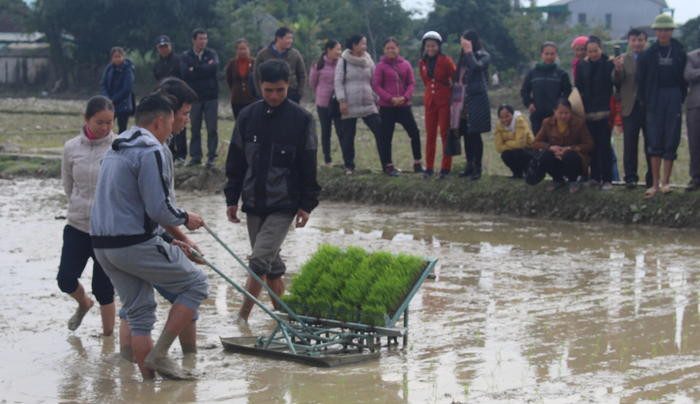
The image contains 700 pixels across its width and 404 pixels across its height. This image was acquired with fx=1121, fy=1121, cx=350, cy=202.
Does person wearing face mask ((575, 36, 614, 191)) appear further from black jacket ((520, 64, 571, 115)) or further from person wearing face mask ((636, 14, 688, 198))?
A: person wearing face mask ((636, 14, 688, 198))

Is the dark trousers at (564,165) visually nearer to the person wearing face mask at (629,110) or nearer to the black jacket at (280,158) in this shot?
the person wearing face mask at (629,110)

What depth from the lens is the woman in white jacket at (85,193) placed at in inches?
293

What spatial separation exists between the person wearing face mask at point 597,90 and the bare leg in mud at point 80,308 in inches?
282

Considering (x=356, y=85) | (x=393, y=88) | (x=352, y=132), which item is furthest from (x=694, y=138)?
(x=352, y=132)

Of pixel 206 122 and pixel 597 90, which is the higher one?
pixel 597 90

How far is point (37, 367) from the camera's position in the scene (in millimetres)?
6824

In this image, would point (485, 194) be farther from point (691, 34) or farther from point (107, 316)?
A: point (691, 34)

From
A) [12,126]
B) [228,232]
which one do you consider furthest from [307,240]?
[12,126]

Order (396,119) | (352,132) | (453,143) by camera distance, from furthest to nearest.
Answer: (352,132) → (396,119) → (453,143)

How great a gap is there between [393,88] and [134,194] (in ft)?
28.6

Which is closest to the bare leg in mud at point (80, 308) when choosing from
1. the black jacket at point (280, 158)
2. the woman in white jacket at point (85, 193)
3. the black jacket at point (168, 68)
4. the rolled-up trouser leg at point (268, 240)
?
the woman in white jacket at point (85, 193)

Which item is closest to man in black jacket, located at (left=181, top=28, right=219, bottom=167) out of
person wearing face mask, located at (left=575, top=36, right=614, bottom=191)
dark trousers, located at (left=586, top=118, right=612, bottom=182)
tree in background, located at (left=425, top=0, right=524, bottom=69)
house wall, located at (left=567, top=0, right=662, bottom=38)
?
person wearing face mask, located at (left=575, top=36, right=614, bottom=191)

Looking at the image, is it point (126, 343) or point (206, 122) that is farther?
point (206, 122)

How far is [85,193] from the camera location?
746 centimetres
